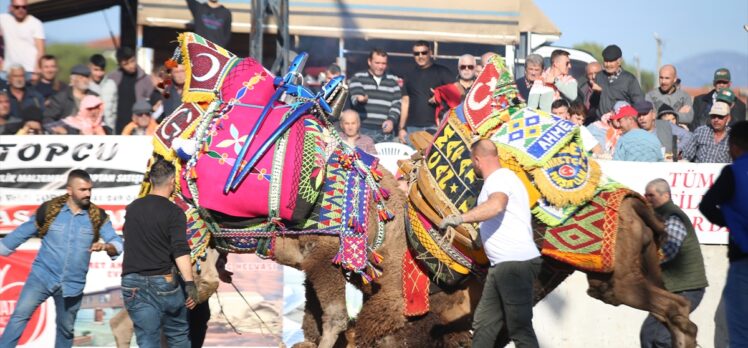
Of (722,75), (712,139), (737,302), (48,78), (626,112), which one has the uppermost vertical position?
(722,75)

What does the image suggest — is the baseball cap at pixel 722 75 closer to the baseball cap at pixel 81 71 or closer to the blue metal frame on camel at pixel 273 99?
the blue metal frame on camel at pixel 273 99

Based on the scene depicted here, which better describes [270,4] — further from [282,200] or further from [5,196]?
[282,200]

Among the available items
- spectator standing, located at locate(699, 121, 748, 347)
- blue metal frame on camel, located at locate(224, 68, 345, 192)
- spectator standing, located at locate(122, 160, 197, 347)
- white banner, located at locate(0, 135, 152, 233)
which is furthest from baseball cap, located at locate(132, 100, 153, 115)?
spectator standing, located at locate(699, 121, 748, 347)

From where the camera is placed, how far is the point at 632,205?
694 centimetres

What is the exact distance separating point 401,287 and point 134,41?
28.4ft

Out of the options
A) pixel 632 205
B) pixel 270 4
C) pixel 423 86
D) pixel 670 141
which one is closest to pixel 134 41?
pixel 270 4

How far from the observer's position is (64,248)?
8.57m

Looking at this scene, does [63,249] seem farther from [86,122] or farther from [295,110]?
[86,122]

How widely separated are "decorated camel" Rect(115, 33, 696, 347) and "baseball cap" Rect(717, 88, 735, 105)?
535 centimetres

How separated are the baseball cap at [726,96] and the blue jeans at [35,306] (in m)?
7.39

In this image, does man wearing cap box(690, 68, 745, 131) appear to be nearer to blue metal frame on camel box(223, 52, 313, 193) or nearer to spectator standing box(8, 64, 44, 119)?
blue metal frame on camel box(223, 52, 313, 193)

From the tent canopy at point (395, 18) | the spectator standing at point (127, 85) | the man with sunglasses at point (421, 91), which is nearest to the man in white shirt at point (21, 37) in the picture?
the spectator standing at point (127, 85)

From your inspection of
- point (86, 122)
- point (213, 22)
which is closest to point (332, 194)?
point (86, 122)

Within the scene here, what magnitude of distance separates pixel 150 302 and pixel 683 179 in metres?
5.46
